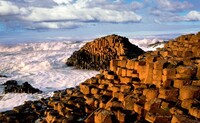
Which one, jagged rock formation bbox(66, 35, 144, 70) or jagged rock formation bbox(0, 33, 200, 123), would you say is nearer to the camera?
jagged rock formation bbox(0, 33, 200, 123)

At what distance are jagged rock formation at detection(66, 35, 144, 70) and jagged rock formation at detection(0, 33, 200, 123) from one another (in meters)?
18.5

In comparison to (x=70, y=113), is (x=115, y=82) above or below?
above

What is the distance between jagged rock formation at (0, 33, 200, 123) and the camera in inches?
387

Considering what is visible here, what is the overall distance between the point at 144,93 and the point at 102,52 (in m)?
23.6

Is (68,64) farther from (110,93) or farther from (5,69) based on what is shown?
(110,93)

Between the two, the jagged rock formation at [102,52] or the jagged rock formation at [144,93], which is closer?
the jagged rock formation at [144,93]

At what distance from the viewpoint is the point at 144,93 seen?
10945 millimetres

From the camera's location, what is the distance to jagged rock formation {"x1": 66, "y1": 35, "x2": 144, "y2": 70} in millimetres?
33156

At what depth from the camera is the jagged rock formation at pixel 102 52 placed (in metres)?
33.2

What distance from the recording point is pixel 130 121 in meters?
10.3

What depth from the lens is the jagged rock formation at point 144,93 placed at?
32.2ft

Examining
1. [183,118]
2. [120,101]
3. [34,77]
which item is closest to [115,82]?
[120,101]

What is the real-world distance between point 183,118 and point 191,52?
4.18 meters

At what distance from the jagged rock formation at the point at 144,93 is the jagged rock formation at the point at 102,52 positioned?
18.5 meters
